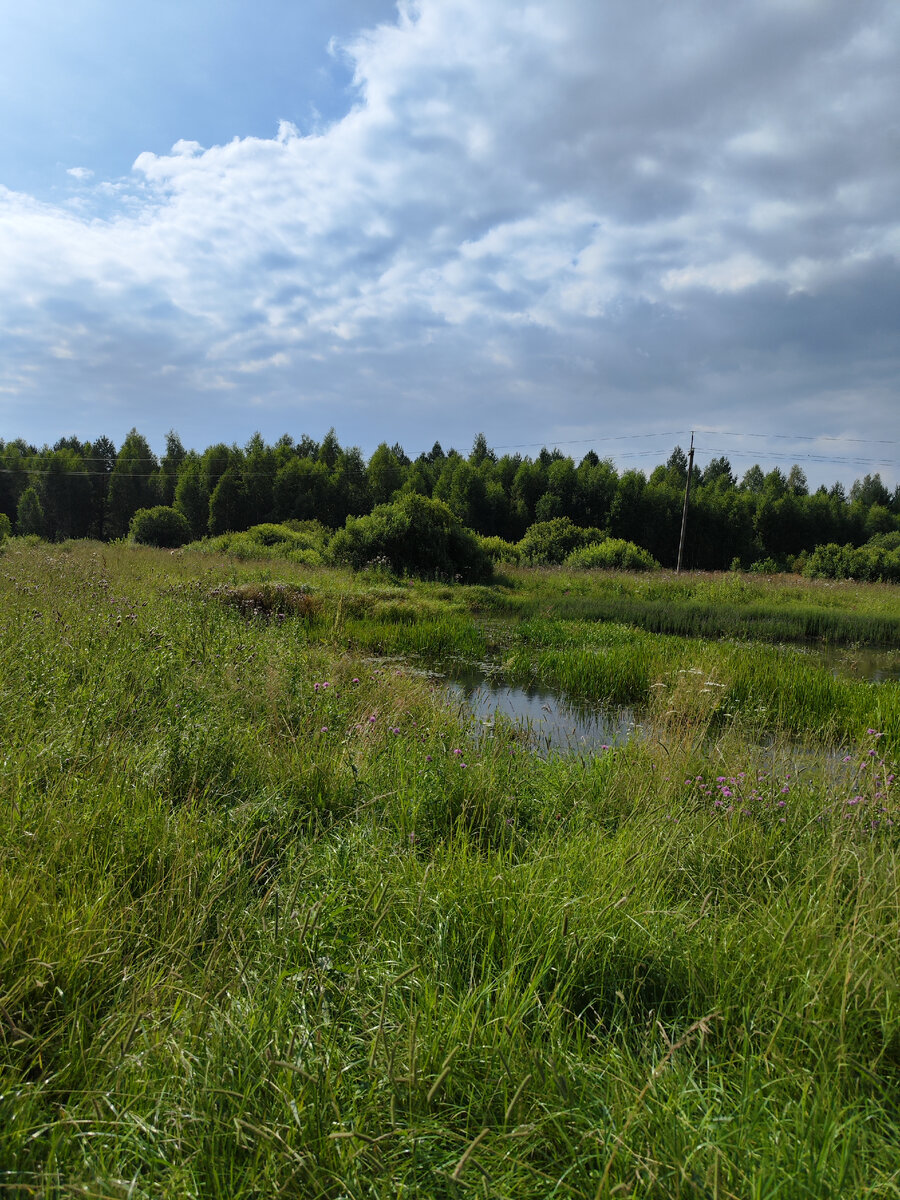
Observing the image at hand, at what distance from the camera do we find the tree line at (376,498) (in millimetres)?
56875

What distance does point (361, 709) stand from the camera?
19.4ft

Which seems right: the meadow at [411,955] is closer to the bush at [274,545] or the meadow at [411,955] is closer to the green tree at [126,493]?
the bush at [274,545]

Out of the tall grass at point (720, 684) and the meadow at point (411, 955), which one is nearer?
the meadow at point (411, 955)

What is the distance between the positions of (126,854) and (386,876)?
113 centimetres

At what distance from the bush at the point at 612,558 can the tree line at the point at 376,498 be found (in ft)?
68.9

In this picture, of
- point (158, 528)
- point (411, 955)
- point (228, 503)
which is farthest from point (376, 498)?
point (411, 955)

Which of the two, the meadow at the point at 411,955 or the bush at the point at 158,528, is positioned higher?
the bush at the point at 158,528

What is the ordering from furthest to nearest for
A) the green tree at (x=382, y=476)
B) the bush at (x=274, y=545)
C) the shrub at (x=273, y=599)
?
the green tree at (x=382, y=476) < the bush at (x=274, y=545) < the shrub at (x=273, y=599)

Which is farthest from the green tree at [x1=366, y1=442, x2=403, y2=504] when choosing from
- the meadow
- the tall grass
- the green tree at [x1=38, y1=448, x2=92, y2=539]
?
the meadow

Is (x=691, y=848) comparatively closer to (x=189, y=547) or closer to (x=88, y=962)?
(x=88, y=962)

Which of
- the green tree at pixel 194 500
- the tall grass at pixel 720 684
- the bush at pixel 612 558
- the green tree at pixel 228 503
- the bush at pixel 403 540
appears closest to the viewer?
the tall grass at pixel 720 684

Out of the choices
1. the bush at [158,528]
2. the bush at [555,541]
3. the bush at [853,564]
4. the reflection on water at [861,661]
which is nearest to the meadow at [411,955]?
the reflection on water at [861,661]

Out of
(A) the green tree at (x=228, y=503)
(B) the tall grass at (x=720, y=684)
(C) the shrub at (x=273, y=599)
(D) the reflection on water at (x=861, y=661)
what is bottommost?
(D) the reflection on water at (x=861, y=661)

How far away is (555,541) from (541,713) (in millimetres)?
29902
